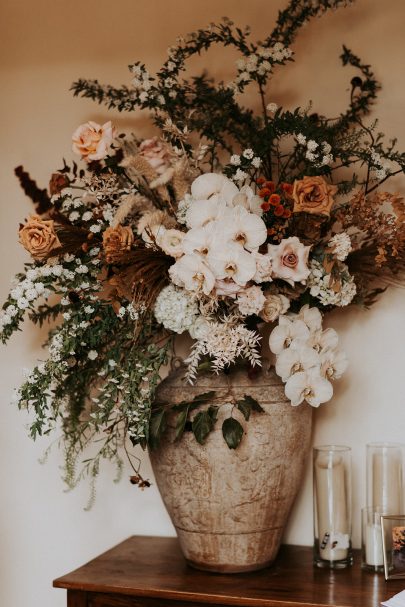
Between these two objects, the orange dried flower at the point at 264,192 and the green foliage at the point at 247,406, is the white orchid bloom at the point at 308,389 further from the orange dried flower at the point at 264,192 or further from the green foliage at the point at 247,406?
the orange dried flower at the point at 264,192

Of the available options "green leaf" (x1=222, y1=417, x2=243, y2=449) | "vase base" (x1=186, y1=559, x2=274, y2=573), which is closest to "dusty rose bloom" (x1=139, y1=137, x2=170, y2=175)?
"green leaf" (x1=222, y1=417, x2=243, y2=449)

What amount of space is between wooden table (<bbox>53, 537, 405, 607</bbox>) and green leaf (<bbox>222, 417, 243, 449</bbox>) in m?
0.32

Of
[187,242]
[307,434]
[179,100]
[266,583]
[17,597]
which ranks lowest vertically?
[17,597]

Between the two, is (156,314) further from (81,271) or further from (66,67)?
(66,67)

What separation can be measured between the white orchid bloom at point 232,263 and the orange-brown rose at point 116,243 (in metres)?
0.22

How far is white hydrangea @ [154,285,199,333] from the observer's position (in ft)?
5.81

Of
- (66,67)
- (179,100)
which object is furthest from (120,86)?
(179,100)

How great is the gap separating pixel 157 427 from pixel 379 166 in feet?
2.64

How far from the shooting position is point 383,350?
6.70ft

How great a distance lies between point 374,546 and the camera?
71.5 inches

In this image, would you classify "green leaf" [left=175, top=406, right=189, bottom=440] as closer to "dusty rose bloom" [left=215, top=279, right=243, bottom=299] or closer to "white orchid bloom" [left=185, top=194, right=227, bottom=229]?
"dusty rose bloom" [left=215, top=279, right=243, bottom=299]

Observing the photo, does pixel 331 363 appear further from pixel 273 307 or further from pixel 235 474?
pixel 235 474

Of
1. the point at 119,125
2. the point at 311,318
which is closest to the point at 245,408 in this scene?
the point at 311,318

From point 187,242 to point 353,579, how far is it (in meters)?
0.85
